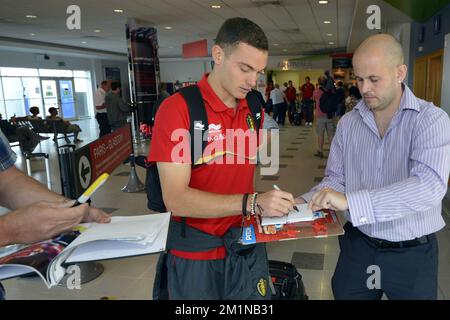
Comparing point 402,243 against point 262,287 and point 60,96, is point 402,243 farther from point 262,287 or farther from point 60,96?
point 60,96

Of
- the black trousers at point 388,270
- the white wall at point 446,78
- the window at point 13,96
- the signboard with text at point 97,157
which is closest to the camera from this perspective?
the black trousers at point 388,270

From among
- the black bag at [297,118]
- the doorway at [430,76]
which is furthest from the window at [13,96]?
the doorway at [430,76]

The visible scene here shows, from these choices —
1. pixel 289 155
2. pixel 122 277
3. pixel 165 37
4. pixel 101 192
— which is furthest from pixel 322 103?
pixel 165 37

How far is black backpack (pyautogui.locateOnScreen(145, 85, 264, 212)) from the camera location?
1.31 metres

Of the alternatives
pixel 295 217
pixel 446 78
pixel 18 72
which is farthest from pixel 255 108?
pixel 18 72

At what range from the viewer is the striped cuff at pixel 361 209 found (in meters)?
1.32

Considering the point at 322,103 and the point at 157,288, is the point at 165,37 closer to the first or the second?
the point at 322,103

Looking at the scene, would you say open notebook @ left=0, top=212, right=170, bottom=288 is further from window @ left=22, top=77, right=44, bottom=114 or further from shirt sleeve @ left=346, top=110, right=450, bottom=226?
window @ left=22, top=77, right=44, bottom=114

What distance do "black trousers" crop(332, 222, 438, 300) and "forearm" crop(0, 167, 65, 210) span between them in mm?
1205

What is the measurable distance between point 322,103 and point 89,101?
56.6 feet

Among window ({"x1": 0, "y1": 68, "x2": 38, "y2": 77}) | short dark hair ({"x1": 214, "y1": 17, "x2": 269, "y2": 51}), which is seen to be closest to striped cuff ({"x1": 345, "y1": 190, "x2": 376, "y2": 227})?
short dark hair ({"x1": 214, "y1": 17, "x2": 269, "y2": 51})

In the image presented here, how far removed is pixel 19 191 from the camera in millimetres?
1292

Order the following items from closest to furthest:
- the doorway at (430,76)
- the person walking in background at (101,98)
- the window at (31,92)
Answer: the doorway at (430,76)
the person walking in background at (101,98)
the window at (31,92)

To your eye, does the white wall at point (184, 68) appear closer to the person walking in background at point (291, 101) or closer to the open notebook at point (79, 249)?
the person walking in background at point (291, 101)
